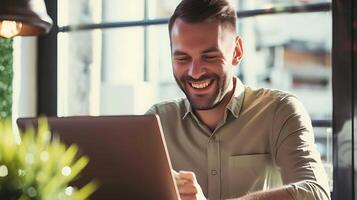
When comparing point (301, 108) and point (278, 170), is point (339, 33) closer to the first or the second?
point (301, 108)

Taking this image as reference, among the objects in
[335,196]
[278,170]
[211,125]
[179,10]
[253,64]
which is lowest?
[335,196]

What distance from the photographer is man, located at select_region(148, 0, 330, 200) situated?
1.77m

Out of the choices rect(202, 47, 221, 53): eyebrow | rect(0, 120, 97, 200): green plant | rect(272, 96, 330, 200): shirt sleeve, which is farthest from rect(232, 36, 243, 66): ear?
rect(0, 120, 97, 200): green plant

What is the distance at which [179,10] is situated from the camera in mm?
1845

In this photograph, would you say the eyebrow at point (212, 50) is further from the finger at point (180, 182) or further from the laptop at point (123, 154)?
the laptop at point (123, 154)

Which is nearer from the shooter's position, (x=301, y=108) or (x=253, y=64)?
(x=301, y=108)

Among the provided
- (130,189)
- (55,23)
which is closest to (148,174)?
(130,189)

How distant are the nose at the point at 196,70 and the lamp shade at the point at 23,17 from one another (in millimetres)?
489

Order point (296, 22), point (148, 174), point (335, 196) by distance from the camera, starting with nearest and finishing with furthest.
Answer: point (148, 174) < point (335, 196) < point (296, 22)

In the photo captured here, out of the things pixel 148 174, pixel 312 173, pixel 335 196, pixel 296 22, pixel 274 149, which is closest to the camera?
pixel 148 174

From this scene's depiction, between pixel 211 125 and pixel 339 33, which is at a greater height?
pixel 339 33

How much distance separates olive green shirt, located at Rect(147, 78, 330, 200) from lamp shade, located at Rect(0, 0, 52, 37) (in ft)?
1.87

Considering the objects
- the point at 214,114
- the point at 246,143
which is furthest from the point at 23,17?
the point at 246,143

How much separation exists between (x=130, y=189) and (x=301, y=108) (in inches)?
32.5
